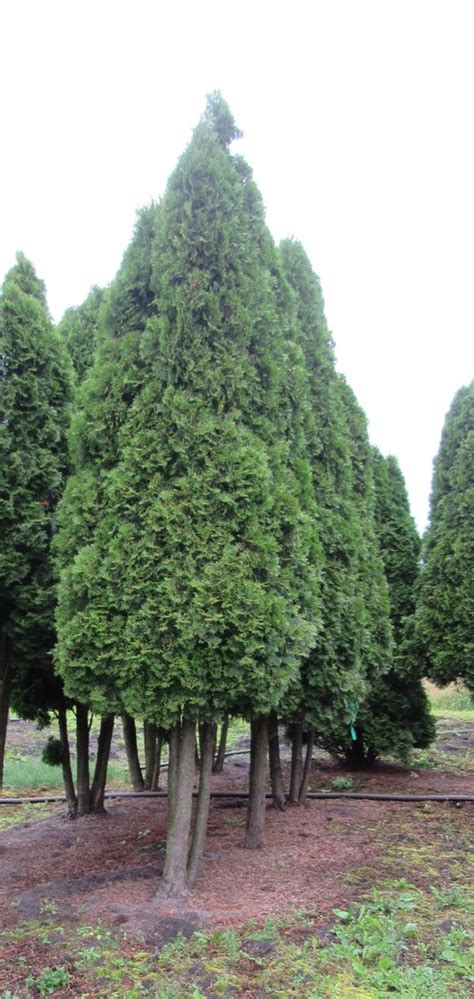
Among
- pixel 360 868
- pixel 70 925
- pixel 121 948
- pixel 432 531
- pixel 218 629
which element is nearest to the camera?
pixel 121 948

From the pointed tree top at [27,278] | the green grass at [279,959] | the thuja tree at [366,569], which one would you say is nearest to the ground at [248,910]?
the green grass at [279,959]

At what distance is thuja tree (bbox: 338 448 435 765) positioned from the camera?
33.1 feet

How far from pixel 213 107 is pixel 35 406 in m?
2.75

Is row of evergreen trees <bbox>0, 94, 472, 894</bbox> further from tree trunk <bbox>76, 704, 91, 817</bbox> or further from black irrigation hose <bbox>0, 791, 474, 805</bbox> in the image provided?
black irrigation hose <bbox>0, 791, 474, 805</bbox>

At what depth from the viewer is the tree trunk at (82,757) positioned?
6.98 m

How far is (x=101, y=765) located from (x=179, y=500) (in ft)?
11.8

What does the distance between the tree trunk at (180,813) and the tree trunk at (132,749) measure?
2802mm

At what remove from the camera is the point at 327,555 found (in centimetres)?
745

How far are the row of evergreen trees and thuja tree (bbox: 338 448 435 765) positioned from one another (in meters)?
2.94

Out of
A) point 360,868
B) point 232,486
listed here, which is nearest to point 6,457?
point 232,486

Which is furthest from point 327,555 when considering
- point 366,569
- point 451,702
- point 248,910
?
point 451,702

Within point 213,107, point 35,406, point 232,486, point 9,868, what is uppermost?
point 213,107

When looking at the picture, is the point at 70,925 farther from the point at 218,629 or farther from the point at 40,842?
the point at 40,842

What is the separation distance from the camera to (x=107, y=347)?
5.61 m
